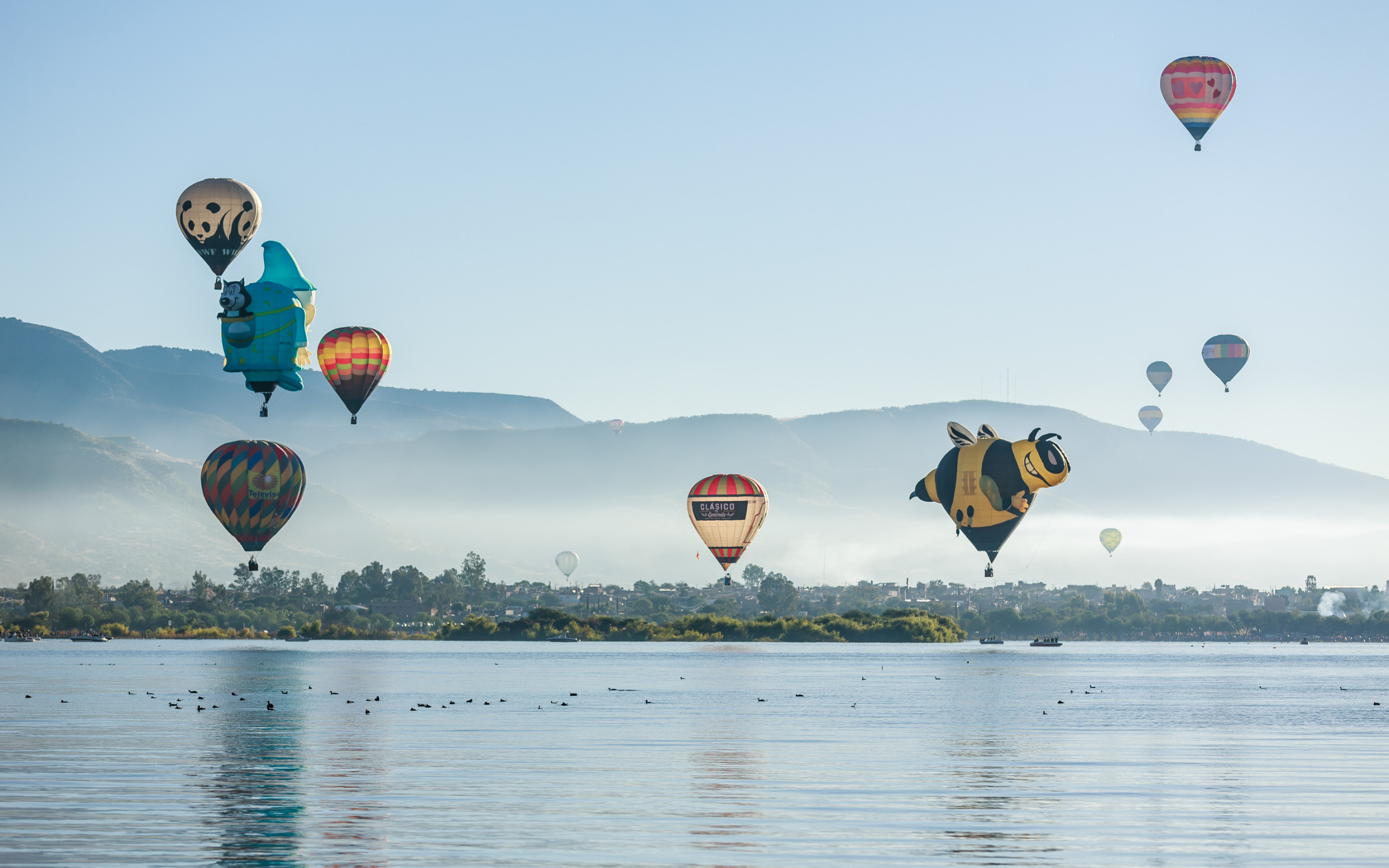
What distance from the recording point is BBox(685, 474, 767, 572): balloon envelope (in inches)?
6388

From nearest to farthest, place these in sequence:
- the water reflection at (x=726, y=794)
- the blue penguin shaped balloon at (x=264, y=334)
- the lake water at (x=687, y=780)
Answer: the lake water at (x=687, y=780) < the water reflection at (x=726, y=794) < the blue penguin shaped balloon at (x=264, y=334)

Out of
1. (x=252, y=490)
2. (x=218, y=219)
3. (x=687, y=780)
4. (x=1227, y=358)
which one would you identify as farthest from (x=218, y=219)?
(x=1227, y=358)

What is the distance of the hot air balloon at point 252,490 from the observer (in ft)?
410

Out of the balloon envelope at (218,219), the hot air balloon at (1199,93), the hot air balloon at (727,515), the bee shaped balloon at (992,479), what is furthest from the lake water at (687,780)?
the hot air balloon at (727,515)

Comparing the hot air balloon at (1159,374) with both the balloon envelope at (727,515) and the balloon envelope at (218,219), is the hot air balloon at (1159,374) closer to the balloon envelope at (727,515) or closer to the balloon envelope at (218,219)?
the balloon envelope at (727,515)

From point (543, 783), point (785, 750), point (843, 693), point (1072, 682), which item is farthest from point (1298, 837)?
point (1072, 682)

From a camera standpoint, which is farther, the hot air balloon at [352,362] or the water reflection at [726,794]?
the hot air balloon at [352,362]

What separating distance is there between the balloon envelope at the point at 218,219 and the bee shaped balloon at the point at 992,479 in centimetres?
4732

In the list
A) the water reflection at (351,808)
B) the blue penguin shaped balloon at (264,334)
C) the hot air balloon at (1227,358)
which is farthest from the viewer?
the hot air balloon at (1227,358)

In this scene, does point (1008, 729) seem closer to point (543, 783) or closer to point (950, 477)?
point (543, 783)

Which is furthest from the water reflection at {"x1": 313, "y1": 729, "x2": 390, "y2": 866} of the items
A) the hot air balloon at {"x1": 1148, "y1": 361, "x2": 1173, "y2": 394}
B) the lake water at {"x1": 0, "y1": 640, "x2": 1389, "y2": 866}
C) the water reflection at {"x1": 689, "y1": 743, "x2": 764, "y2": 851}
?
the hot air balloon at {"x1": 1148, "y1": 361, "x2": 1173, "y2": 394}

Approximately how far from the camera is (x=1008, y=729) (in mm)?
73062

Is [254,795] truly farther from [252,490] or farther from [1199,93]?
[1199,93]

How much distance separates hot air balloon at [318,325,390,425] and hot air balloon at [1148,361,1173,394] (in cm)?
10329
